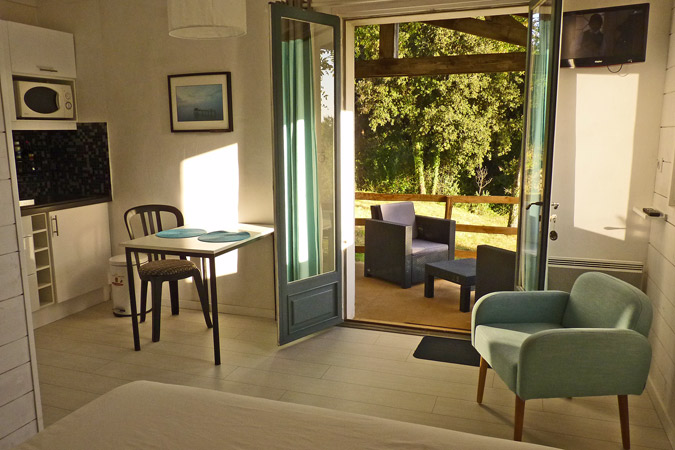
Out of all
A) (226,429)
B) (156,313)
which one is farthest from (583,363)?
(156,313)

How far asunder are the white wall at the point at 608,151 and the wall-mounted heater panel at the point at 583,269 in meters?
0.06

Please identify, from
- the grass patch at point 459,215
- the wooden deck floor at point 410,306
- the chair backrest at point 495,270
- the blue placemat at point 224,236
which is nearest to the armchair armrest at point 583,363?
the chair backrest at point 495,270

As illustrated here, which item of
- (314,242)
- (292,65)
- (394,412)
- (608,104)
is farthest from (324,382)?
(608,104)

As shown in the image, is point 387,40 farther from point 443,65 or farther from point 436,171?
point 436,171

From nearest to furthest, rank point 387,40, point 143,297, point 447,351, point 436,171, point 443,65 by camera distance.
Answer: point 447,351 < point 143,297 < point 443,65 < point 387,40 < point 436,171

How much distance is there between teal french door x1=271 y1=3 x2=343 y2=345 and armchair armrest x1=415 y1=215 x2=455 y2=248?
1809mm

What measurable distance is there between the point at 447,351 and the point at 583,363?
1390 mm

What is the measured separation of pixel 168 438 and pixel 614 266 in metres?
2.89

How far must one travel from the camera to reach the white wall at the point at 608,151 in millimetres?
3270

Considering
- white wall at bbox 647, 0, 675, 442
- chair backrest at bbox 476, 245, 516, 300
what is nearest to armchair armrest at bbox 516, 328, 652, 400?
white wall at bbox 647, 0, 675, 442

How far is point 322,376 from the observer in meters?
3.32

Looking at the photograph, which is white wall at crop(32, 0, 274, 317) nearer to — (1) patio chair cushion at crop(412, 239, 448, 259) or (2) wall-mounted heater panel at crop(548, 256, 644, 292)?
(1) patio chair cushion at crop(412, 239, 448, 259)

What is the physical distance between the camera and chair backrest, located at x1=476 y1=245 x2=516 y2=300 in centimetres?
398

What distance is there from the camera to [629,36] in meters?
3.19
